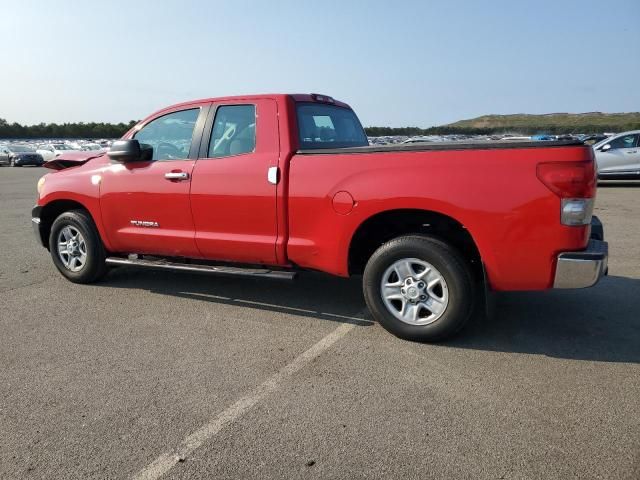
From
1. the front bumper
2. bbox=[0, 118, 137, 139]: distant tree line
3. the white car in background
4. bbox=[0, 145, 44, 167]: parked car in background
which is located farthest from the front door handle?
bbox=[0, 118, 137, 139]: distant tree line

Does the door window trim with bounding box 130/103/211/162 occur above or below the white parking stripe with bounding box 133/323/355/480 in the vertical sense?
above

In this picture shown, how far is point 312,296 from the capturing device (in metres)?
5.07

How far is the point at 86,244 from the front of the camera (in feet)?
17.6

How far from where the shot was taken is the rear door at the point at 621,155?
15.0 metres

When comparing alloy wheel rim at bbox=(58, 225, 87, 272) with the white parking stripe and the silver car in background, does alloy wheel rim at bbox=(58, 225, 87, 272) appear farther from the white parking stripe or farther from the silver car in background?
the silver car in background

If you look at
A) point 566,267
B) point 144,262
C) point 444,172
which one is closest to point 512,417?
point 566,267

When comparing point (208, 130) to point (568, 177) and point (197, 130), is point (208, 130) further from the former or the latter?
point (568, 177)

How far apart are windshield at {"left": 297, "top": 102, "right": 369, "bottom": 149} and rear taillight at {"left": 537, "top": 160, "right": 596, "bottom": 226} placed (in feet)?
6.46

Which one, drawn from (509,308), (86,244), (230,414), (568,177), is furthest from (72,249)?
(568,177)

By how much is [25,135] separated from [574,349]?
8830 cm

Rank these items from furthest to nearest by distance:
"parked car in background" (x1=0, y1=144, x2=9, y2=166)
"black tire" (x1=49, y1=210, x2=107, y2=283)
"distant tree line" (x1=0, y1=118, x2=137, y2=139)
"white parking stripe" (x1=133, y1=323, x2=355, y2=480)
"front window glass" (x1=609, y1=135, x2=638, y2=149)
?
"distant tree line" (x1=0, y1=118, x2=137, y2=139)
"parked car in background" (x1=0, y1=144, x2=9, y2=166)
"front window glass" (x1=609, y1=135, x2=638, y2=149)
"black tire" (x1=49, y1=210, x2=107, y2=283)
"white parking stripe" (x1=133, y1=323, x2=355, y2=480)

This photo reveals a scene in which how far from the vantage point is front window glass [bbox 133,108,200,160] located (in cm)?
487

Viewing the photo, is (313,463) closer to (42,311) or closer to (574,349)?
(574,349)

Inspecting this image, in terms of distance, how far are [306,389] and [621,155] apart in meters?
15.3
